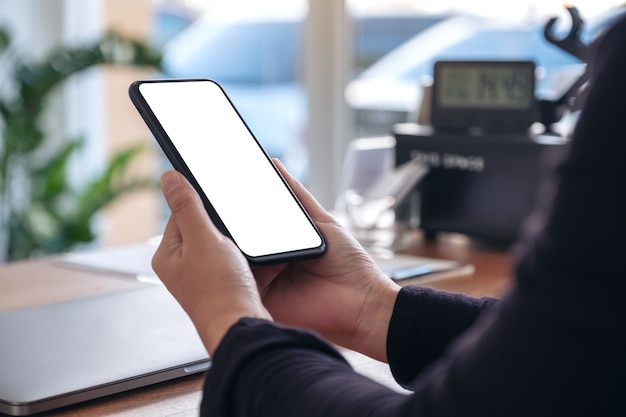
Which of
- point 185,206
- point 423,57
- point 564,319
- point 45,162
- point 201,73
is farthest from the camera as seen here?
point 201,73

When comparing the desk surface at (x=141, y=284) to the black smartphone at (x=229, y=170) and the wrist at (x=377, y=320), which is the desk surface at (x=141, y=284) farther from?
the black smartphone at (x=229, y=170)

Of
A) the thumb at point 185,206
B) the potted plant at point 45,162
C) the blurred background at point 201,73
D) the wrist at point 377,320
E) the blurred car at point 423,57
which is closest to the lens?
the thumb at point 185,206

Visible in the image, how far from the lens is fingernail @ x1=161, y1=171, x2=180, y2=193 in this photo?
800 mm

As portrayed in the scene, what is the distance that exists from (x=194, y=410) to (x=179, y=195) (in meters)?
0.19

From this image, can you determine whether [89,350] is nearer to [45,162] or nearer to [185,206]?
[185,206]

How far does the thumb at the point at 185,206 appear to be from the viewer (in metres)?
0.77

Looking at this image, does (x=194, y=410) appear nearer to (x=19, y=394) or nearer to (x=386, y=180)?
(x=19, y=394)

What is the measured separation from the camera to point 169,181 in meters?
0.81

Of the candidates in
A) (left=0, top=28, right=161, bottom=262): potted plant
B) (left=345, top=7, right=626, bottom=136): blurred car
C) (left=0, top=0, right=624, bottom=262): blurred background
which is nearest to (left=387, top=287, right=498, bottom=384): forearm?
(left=0, top=0, right=624, bottom=262): blurred background

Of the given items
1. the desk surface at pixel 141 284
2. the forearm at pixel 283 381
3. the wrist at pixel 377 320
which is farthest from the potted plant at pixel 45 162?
the forearm at pixel 283 381

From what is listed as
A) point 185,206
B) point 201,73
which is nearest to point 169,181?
point 185,206

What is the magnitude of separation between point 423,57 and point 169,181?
99.1 inches

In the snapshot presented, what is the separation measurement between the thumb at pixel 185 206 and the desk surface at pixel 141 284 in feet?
0.54

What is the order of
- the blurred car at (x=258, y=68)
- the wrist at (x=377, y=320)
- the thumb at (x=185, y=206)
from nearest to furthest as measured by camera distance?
the thumb at (x=185, y=206)
the wrist at (x=377, y=320)
the blurred car at (x=258, y=68)
